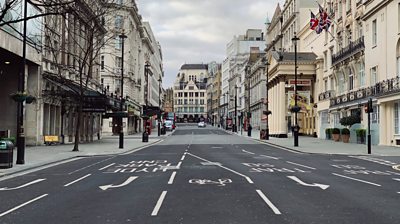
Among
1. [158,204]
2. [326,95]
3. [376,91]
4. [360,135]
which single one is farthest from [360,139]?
[158,204]

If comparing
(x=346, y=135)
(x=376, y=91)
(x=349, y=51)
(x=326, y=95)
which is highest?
(x=349, y=51)

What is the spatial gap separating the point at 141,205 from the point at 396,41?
31.9m

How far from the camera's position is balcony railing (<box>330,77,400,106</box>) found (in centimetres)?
3610

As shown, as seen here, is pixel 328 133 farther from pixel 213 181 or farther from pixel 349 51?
pixel 213 181

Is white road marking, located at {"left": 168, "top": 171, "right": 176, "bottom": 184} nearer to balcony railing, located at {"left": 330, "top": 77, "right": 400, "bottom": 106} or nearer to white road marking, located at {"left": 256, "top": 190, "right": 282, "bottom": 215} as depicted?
white road marking, located at {"left": 256, "top": 190, "right": 282, "bottom": 215}

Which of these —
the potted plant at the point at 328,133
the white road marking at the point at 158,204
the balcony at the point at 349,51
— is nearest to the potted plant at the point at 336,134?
the potted plant at the point at 328,133

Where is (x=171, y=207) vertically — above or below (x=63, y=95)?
below

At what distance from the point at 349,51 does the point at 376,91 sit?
33.3 feet

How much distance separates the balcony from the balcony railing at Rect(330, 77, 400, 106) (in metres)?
4.03

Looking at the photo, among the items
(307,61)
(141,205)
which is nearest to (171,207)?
(141,205)

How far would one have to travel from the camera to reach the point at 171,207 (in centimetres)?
1012

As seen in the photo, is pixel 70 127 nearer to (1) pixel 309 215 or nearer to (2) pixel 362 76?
(2) pixel 362 76

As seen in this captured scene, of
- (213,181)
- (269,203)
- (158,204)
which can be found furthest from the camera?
(213,181)

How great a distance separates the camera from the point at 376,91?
39.9m
